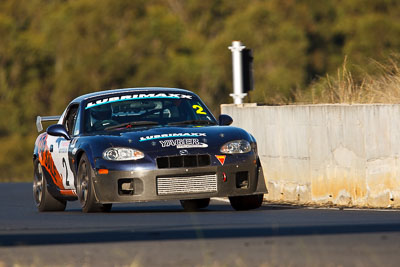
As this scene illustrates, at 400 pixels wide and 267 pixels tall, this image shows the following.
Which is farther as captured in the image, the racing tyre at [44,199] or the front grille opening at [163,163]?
the racing tyre at [44,199]

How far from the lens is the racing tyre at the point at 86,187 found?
42.1 feet

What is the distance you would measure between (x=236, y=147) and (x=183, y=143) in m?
0.62

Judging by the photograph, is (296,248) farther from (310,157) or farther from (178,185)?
(310,157)

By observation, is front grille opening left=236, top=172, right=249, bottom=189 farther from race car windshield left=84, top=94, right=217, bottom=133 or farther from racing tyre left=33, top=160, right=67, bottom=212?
racing tyre left=33, top=160, right=67, bottom=212

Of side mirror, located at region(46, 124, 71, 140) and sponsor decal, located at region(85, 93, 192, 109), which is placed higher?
sponsor decal, located at region(85, 93, 192, 109)

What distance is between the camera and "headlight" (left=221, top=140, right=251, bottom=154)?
41.9 feet

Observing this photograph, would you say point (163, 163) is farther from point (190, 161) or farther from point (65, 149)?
point (65, 149)

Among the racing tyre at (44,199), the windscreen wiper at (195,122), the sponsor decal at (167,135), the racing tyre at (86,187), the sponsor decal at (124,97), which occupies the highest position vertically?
the sponsor decal at (124,97)

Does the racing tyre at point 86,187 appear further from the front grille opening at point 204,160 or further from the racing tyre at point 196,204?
the racing tyre at point 196,204

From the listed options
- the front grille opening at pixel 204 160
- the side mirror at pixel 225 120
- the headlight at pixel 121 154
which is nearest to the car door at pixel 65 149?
the headlight at pixel 121 154

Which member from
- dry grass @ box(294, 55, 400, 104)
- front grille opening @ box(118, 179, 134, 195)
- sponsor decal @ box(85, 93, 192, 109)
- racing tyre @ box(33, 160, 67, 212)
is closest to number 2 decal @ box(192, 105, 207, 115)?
sponsor decal @ box(85, 93, 192, 109)

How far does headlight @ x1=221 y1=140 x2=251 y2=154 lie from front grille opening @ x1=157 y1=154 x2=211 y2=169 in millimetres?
288

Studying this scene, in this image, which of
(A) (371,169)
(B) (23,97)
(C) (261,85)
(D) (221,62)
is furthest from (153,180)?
(B) (23,97)

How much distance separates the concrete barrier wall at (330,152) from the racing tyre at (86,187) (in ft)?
10.8
